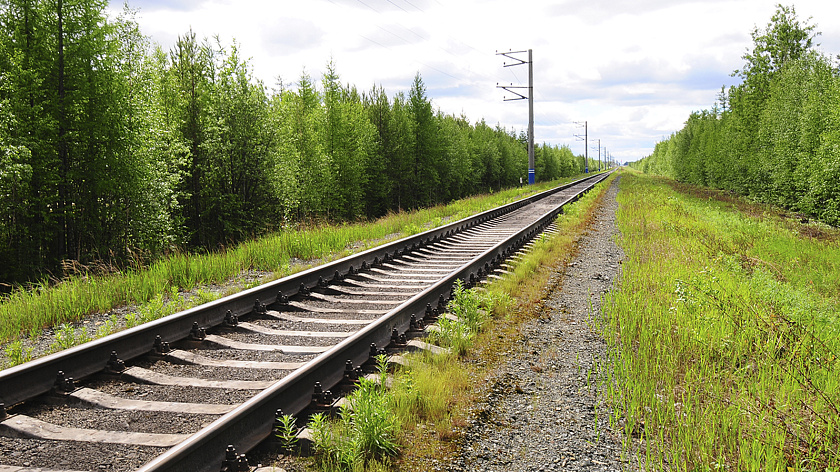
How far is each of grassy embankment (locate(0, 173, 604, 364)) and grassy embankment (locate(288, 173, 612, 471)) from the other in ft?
9.69

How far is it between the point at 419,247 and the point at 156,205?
25.2 ft

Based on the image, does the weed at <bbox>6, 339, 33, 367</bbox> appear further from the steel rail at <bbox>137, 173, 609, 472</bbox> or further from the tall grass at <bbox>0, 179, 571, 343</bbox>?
the steel rail at <bbox>137, 173, 609, 472</bbox>

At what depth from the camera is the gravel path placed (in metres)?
2.83

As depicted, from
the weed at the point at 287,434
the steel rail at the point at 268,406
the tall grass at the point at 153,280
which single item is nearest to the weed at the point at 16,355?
the tall grass at the point at 153,280

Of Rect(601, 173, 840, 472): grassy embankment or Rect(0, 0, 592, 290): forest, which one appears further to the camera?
Rect(0, 0, 592, 290): forest

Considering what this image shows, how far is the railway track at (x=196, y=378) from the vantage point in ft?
8.39

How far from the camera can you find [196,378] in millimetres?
3596

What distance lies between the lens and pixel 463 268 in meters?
6.89

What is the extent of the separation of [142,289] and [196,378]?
3.24 meters

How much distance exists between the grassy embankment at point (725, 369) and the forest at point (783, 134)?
1278cm

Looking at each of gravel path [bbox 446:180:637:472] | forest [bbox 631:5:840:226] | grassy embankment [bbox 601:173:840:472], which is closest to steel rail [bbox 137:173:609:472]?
gravel path [bbox 446:180:637:472]

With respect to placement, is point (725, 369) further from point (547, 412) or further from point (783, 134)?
point (783, 134)

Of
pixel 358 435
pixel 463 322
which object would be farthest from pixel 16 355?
pixel 463 322

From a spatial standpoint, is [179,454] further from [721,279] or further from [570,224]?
[570,224]
